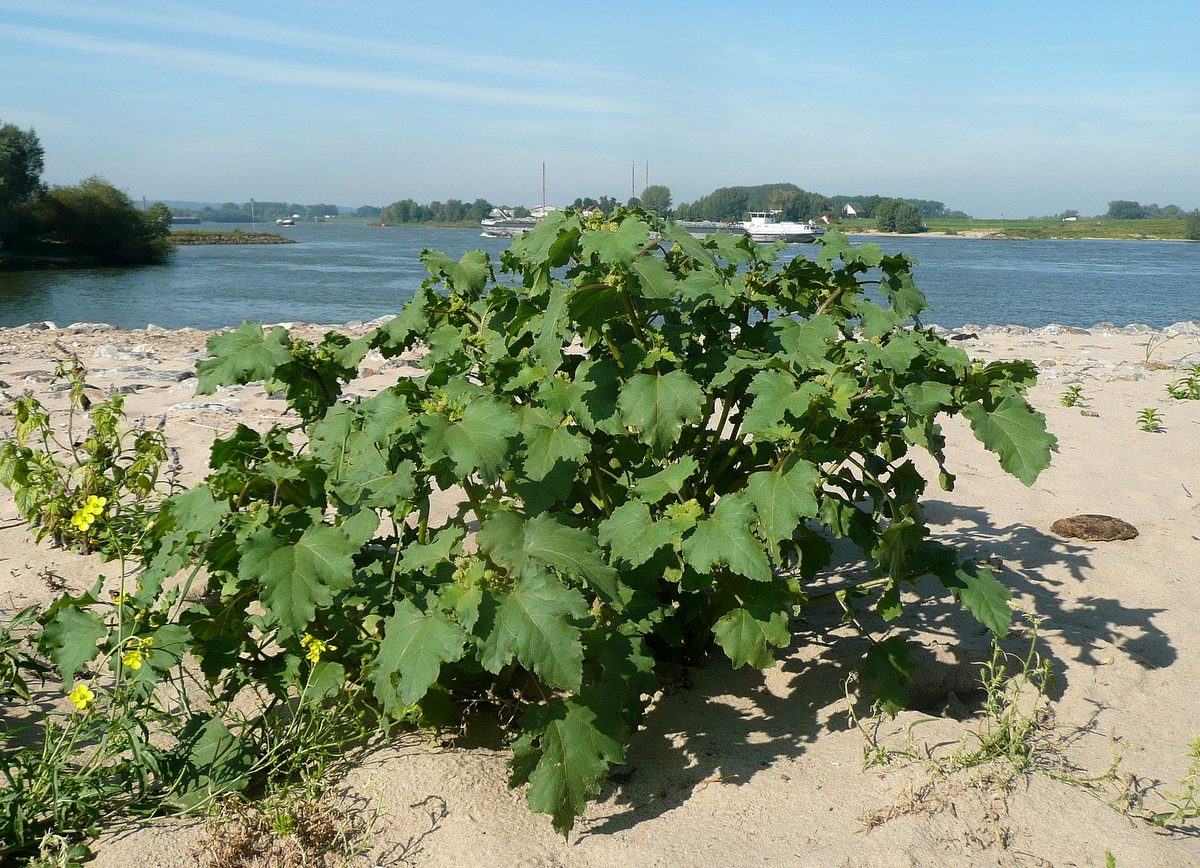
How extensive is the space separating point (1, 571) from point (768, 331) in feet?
11.5

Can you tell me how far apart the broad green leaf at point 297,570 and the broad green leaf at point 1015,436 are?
1.75m

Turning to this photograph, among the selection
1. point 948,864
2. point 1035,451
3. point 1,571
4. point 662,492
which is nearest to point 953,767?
point 948,864

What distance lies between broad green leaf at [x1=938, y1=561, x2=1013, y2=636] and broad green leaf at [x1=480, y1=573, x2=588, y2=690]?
132cm

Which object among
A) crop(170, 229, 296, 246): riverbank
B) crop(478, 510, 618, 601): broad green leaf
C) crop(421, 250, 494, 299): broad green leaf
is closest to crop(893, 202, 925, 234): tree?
crop(170, 229, 296, 246): riverbank

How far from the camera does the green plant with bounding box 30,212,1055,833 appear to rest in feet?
6.84

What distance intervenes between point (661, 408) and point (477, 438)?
1.70 ft

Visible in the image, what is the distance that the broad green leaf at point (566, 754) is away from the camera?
2207 millimetres

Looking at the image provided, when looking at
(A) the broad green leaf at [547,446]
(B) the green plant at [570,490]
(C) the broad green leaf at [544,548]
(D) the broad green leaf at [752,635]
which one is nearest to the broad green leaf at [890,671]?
(B) the green plant at [570,490]

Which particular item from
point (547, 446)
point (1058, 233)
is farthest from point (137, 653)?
point (1058, 233)

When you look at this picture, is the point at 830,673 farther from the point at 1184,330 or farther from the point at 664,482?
the point at 1184,330

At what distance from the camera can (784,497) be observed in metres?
2.25

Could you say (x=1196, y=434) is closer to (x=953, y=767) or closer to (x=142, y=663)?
(x=953, y=767)

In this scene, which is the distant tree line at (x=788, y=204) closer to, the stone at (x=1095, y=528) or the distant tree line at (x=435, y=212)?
the distant tree line at (x=435, y=212)

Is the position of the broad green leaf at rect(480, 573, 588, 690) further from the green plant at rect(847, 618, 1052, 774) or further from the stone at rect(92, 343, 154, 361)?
the stone at rect(92, 343, 154, 361)
